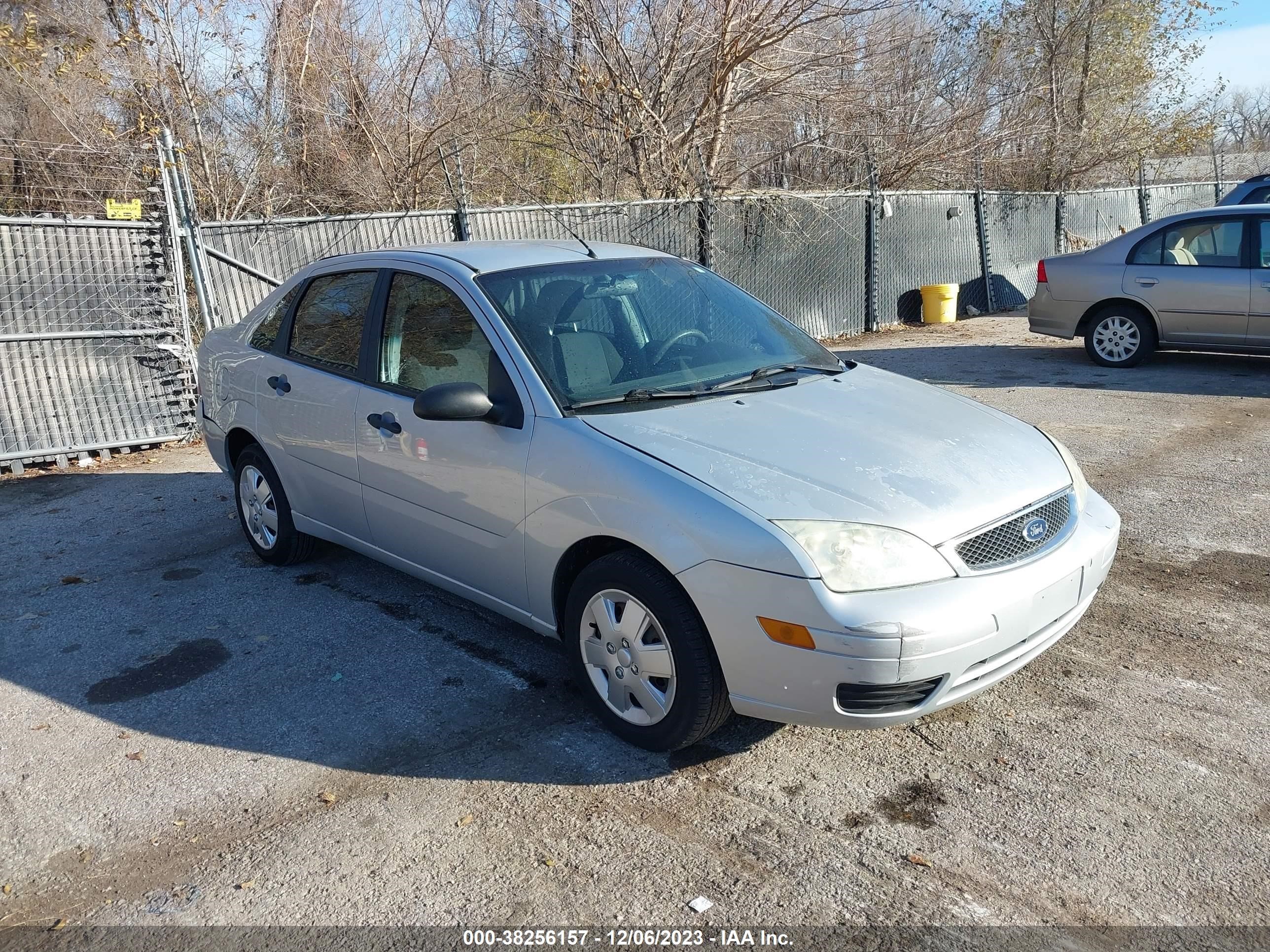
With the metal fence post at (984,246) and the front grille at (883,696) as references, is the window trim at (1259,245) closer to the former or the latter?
the metal fence post at (984,246)

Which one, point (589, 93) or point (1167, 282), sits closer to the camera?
point (1167, 282)

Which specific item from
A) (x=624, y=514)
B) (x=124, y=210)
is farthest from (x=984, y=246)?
(x=624, y=514)

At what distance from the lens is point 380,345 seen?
182 inches

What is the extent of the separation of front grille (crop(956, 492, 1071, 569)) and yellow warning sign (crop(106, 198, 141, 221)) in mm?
7963

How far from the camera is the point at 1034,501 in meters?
3.49

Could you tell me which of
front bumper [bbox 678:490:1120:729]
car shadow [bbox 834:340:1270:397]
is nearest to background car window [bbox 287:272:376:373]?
front bumper [bbox 678:490:1120:729]

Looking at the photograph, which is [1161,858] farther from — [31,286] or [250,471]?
[31,286]

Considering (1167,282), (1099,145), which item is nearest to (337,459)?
(1167,282)

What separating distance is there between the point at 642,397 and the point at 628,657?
100 centimetres

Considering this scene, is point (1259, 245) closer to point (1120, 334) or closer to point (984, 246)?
point (1120, 334)

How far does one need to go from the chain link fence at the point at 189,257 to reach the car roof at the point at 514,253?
466cm

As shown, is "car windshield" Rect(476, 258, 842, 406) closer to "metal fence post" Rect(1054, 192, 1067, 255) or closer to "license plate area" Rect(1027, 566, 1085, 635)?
"license plate area" Rect(1027, 566, 1085, 635)

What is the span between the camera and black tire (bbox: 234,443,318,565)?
18.0ft

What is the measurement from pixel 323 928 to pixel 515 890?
52 centimetres
